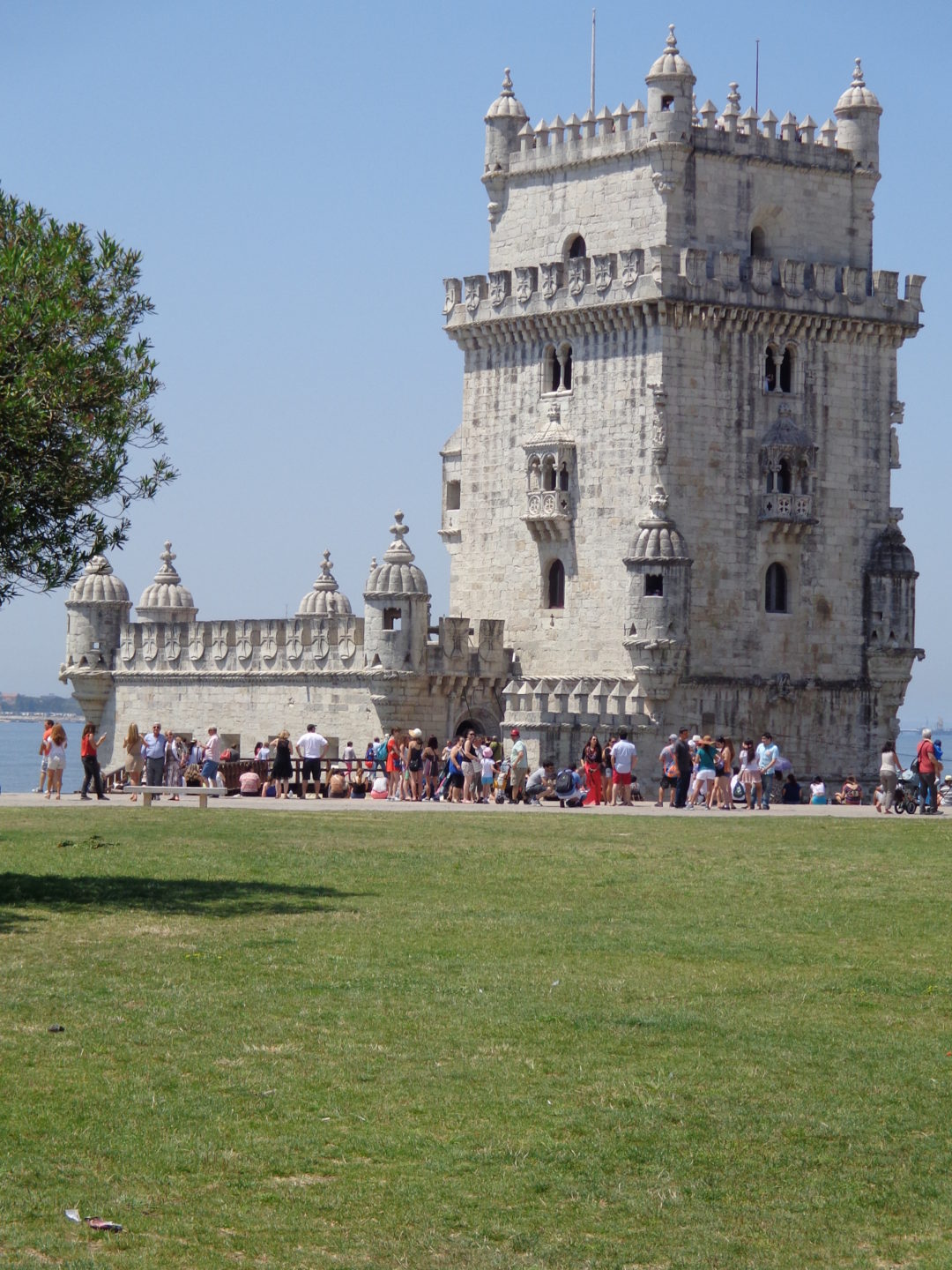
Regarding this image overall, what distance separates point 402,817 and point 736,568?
18815mm

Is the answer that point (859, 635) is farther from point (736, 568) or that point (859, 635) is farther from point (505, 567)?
point (505, 567)

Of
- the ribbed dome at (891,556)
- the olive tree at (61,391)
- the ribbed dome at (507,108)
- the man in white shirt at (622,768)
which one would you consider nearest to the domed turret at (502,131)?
the ribbed dome at (507,108)

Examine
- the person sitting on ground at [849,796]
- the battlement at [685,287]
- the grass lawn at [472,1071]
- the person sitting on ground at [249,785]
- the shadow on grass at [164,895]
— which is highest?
the battlement at [685,287]

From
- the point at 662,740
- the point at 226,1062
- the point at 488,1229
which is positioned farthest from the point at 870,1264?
the point at 662,740

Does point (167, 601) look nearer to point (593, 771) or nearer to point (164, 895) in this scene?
point (593, 771)

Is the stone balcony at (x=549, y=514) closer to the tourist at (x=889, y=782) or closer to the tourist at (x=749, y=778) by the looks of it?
the tourist at (x=749, y=778)

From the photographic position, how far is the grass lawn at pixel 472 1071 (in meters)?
14.5

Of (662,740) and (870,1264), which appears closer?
(870,1264)

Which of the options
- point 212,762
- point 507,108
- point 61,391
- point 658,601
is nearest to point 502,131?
point 507,108

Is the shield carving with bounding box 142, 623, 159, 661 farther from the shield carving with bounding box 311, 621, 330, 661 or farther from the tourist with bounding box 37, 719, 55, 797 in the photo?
the tourist with bounding box 37, 719, 55, 797

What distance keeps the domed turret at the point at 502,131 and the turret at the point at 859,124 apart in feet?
26.7

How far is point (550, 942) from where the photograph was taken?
921 inches

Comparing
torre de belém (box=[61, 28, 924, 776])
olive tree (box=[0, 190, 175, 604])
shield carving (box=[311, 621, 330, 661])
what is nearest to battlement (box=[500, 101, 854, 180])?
→ torre de belém (box=[61, 28, 924, 776])

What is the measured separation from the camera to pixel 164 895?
26.6m
